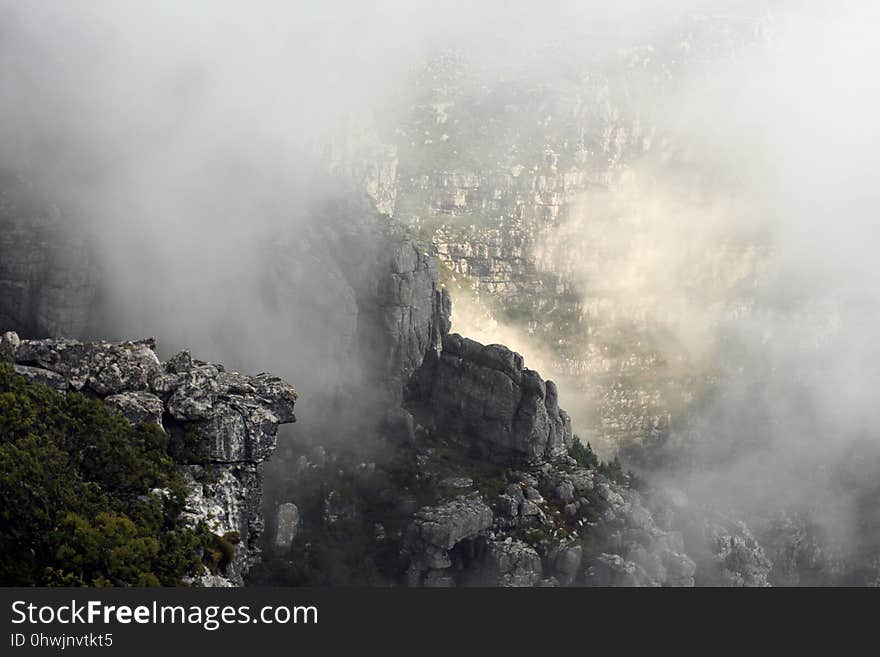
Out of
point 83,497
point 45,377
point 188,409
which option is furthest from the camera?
point 188,409

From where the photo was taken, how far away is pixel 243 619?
406 ft

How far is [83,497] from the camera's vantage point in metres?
145

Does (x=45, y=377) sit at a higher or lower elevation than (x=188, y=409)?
higher

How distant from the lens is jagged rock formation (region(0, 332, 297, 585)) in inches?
6634

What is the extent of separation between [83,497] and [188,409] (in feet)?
99.2

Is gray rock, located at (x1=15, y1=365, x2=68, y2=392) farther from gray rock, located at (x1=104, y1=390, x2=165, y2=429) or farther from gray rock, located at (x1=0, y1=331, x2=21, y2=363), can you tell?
gray rock, located at (x1=104, y1=390, x2=165, y2=429)

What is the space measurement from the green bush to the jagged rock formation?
566 centimetres

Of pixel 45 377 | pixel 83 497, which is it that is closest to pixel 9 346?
pixel 45 377

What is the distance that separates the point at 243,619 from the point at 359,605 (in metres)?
13.3

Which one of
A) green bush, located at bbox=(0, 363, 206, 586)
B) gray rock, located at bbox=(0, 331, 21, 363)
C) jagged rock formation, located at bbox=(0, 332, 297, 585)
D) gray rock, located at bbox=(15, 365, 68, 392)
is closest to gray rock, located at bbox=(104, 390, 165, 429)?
jagged rock formation, located at bbox=(0, 332, 297, 585)

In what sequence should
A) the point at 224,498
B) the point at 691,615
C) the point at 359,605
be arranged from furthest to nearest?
the point at 224,498
the point at 691,615
the point at 359,605

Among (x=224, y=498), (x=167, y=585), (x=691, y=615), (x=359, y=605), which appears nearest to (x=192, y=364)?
(x=224, y=498)

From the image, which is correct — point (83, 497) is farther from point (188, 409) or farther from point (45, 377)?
point (188, 409)

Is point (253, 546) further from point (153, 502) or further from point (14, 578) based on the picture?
point (14, 578)
